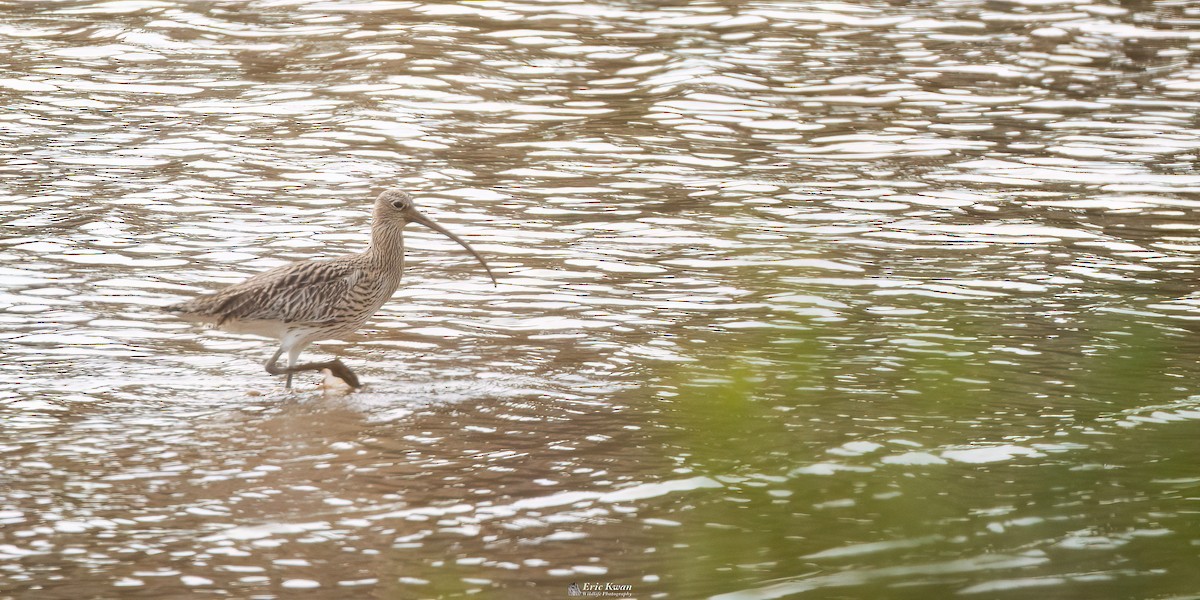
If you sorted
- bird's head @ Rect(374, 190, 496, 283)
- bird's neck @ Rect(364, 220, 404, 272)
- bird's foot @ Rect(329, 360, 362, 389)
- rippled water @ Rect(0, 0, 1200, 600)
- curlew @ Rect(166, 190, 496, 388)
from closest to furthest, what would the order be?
rippled water @ Rect(0, 0, 1200, 600), bird's foot @ Rect(329, 360, 362, 389), curlew @ Rect(166, 190, 496, 388), bird's neck @ Rect(364, 220, 404, 272), bird's head @ Rect(374, 190, 496, 283)

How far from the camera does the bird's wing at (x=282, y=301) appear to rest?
347 inches

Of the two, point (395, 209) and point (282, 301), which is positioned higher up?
point (395, 209)

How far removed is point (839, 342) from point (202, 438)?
21.0ft

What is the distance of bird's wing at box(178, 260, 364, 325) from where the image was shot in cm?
881

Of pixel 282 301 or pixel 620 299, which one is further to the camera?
pixel 620 299

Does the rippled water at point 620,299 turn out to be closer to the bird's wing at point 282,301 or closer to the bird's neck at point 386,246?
the bird's wing at point 282,301

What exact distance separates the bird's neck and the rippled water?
0.57 m

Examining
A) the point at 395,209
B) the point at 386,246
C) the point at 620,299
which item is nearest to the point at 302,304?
the point at 386,246

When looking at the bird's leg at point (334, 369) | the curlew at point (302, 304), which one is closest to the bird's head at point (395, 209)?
the curlew at point (302, 304)

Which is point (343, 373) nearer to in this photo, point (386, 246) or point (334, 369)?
point (334, 369)

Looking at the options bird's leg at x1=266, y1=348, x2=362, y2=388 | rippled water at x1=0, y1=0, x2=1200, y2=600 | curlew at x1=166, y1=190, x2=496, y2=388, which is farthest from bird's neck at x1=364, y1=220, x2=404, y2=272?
bird's leg at x1=266, y1=348, x2=362, y2=388

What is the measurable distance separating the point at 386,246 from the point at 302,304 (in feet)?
2.30

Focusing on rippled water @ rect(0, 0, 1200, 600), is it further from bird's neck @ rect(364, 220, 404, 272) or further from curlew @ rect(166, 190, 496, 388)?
bird's neck @ rect(364, 220, 404, 272)

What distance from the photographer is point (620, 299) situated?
408 inches
